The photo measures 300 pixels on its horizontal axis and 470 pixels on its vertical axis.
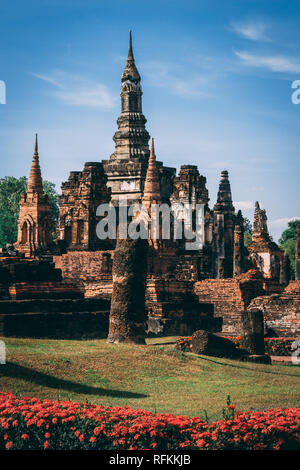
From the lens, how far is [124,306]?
17.0 meters

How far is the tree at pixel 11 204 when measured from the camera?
57025 mm

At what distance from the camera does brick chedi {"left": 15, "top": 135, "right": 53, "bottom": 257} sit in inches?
1280

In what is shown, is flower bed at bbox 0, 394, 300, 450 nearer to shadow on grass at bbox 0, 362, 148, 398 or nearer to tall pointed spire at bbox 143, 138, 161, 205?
shadow on grass at bbox 0, 362, 148, 398

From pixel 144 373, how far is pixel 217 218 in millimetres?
26409

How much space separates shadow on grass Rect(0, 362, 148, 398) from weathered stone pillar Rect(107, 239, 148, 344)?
3.96 m

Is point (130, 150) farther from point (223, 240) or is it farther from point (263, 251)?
point (263, 251)

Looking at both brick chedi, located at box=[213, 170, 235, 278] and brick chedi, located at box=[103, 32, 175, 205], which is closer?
brick chedi, located at box=[213, 170, 235, 278]

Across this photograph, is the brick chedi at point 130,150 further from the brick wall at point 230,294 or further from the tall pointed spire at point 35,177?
the brick wall at point 230,294

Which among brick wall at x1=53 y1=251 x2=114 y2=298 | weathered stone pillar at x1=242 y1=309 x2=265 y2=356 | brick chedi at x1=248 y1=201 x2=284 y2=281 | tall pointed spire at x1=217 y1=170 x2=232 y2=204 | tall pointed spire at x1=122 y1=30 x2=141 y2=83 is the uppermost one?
tall pointed spire at x1=122 y1=30 x2=141 y2=83

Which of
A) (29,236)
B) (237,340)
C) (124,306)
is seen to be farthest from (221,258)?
(124,306)

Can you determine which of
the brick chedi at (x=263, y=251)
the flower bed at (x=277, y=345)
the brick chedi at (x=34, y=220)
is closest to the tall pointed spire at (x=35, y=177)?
the brick chedi at (x=34, y=220)

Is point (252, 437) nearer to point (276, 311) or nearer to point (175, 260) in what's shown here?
point (276, 311)

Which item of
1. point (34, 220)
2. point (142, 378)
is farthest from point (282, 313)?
point (34, 220)

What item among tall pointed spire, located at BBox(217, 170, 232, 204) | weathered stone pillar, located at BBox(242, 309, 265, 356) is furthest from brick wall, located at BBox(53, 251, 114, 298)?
tall pointed spire, located at BBox(217, 170, 232, 204)
